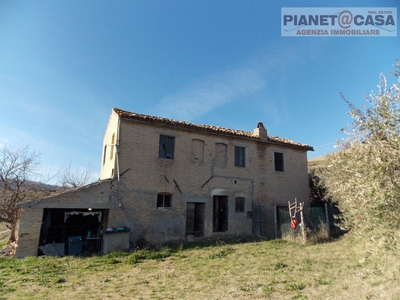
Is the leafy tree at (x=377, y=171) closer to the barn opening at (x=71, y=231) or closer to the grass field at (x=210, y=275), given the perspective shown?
the grass field at (x=210, y=275)

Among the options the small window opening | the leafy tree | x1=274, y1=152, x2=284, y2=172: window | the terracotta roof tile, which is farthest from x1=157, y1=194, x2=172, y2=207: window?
the leafy tree

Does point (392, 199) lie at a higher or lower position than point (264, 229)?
higher

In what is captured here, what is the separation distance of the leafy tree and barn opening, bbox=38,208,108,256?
1063 cm

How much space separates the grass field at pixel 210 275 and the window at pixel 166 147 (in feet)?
16.6

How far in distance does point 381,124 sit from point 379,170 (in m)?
1.16

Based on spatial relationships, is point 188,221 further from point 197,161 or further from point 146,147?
point 146,147

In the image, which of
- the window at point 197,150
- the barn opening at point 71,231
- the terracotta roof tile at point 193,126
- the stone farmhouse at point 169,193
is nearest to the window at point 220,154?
the stone farmhouse at point 169,193

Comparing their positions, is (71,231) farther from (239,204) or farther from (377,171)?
(377,171)

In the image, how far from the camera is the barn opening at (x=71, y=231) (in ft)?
37.0

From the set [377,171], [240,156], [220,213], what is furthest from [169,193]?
[377,171]

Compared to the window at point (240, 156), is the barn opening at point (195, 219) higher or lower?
lower

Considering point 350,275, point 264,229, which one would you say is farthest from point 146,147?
point 350,275

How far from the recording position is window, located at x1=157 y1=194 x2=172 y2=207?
13.6 meters

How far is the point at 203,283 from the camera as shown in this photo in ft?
23.6
